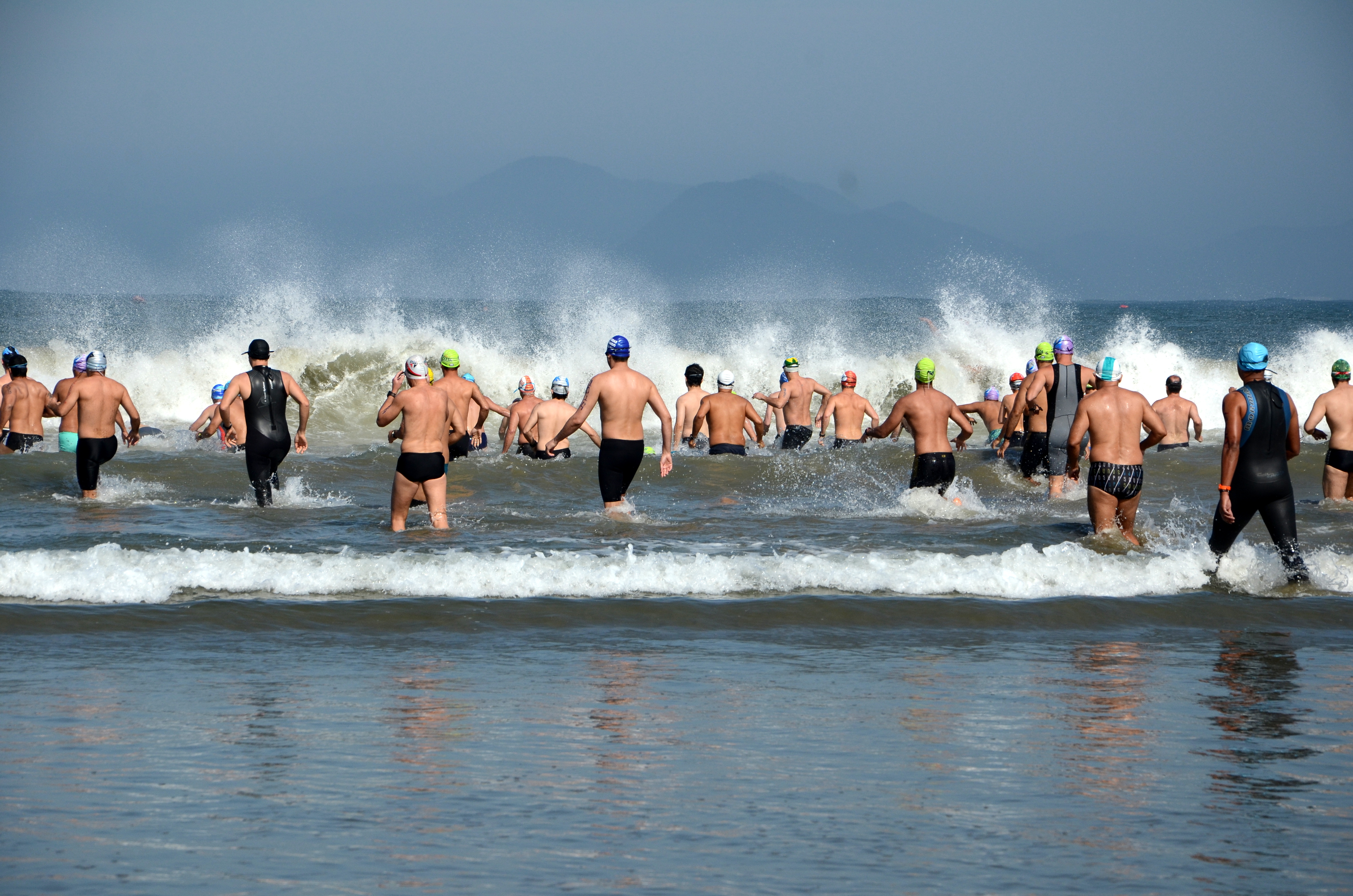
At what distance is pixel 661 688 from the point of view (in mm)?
5980

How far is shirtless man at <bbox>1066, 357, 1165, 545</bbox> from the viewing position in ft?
29.9

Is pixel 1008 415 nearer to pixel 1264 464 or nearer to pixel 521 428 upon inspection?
pixel 521 428

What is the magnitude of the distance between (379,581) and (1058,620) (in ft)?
14.1

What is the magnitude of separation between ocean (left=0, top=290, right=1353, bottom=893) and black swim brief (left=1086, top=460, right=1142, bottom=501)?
0.37 metres

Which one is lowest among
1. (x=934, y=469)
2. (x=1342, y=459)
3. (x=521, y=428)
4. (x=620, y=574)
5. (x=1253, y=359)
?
(x=620, y=574)

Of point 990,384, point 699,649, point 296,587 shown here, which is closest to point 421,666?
point 699,649

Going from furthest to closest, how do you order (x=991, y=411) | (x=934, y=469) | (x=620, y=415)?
1. (x=991, y=411)
2. (x=934, y=469)
3. (x=620, y=415)

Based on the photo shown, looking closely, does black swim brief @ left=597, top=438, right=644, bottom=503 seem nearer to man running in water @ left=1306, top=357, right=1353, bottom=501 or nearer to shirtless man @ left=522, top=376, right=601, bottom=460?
shirtless man @ left=522, top=376, right=601, bottom=460

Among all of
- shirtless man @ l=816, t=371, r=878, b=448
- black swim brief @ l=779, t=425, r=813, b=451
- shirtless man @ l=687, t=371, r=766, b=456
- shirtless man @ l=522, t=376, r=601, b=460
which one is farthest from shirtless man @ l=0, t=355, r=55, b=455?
shirtless man @ l=816, t=371, r=878, b=448

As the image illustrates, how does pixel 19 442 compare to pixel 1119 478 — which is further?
pixel 19 442

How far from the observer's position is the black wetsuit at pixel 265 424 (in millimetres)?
10820

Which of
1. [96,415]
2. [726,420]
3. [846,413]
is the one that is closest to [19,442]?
[96,415]

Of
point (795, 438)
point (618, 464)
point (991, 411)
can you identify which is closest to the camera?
point (618, 464)

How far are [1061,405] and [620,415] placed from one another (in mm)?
4523
